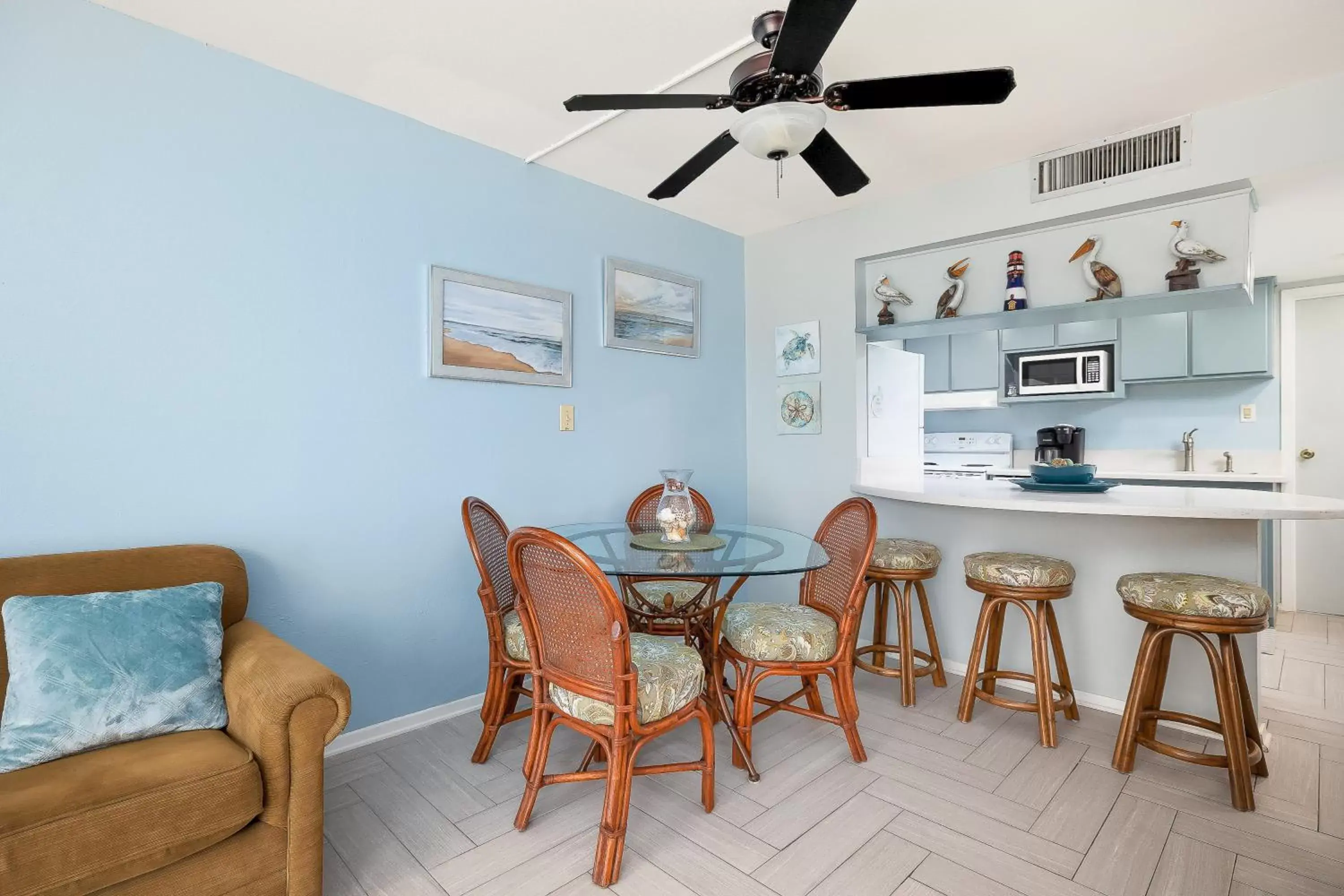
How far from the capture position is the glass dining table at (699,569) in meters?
1.93

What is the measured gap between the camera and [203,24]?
77.9 inches

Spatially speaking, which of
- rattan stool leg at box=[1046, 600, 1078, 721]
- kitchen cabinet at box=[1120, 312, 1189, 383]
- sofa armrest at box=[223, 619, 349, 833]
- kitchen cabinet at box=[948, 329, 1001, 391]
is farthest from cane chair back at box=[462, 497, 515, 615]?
kitchen cabinet at box=[1120, 312, 1189, 383]

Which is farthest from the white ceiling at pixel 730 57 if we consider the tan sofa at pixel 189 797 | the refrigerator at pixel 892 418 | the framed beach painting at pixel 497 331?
the tan sofa at pixel 189 797

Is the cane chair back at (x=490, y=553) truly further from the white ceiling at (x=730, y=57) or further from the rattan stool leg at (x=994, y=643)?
the rattan stool leg at (x=994, y=643)

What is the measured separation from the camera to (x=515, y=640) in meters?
2.24

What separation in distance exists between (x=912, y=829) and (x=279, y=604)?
6.96 feet

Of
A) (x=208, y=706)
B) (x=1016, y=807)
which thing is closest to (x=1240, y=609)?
(x=1016, y=807)

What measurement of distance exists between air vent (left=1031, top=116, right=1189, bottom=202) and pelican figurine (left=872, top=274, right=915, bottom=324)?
0.70m

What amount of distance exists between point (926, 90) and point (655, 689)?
1.65m

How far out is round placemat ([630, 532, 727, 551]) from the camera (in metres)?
2.24

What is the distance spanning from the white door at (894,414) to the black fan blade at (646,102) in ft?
7.12

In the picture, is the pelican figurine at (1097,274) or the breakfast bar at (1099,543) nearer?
the breakfast bar at (1099,543)

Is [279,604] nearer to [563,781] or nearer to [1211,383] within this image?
[563,781]

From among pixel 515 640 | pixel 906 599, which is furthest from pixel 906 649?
pixel 515 640
